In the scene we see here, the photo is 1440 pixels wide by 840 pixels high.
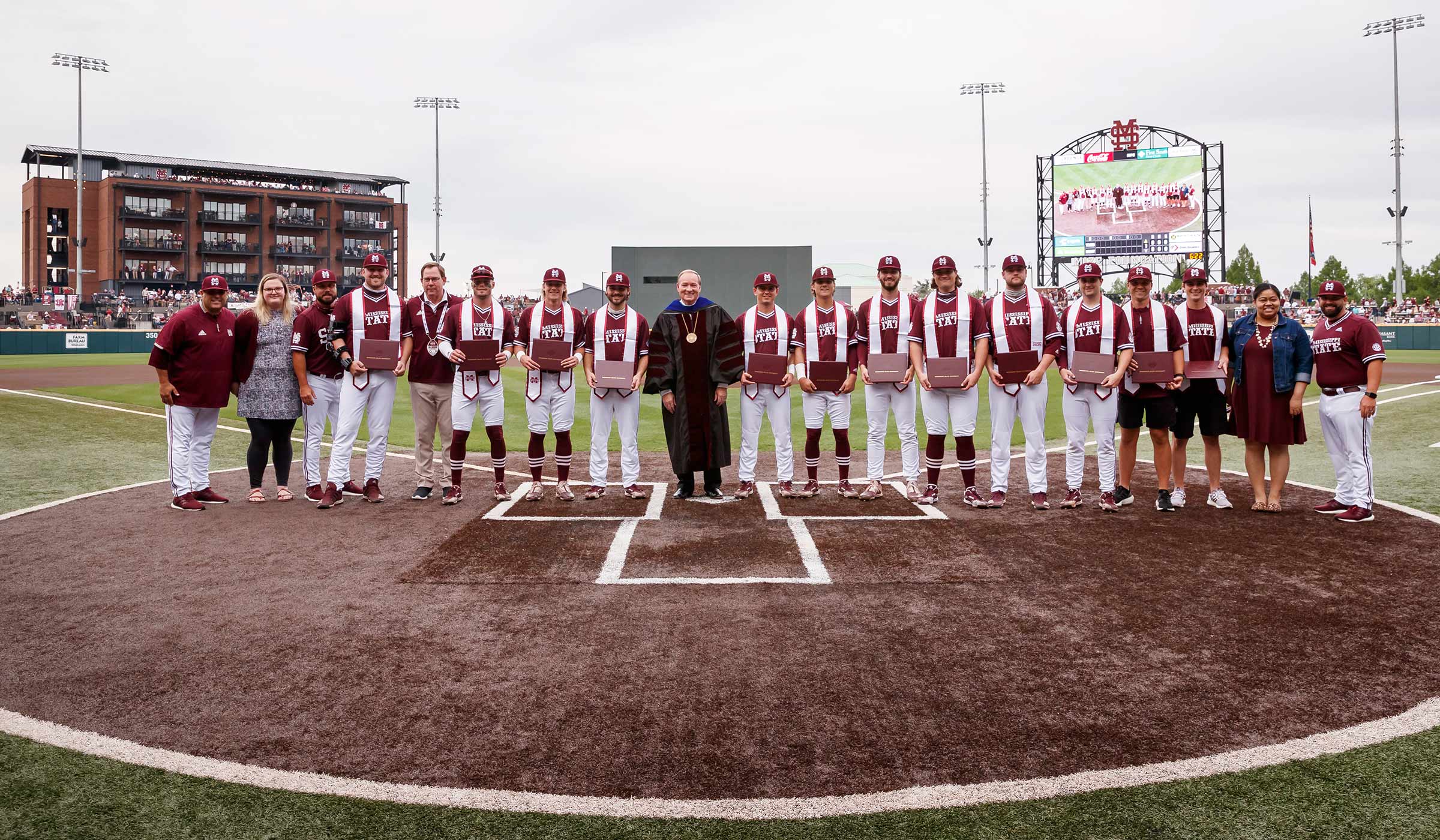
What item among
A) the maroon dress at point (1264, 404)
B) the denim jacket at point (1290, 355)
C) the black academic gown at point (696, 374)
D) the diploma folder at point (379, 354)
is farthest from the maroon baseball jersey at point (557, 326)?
the denim jacket at point (1290, 355)

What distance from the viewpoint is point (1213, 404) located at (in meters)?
8.78

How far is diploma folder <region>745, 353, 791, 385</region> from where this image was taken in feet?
30.7

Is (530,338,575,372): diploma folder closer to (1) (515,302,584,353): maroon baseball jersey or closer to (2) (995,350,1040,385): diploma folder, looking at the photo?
(1) (515,302,584,353): maroon baseball jersey

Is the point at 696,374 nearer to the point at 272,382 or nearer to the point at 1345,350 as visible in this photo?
the point at 272,382

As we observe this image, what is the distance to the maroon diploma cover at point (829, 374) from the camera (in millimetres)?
9367

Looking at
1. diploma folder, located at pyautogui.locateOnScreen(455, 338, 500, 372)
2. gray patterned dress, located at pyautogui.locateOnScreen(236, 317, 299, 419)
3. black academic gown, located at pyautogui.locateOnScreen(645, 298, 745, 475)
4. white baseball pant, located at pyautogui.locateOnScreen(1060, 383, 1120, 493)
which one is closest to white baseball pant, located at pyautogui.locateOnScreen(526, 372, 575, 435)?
diploma folder, located at pyautogui.locateOnScreen(455, 338, 500, 372)

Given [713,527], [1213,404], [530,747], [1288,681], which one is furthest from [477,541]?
[1213,404]

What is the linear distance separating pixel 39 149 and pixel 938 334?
263 ft

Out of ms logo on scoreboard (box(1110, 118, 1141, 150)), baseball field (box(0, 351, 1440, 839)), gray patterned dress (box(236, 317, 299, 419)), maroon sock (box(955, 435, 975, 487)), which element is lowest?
baseball field (box(0, 351, 1440, 839))

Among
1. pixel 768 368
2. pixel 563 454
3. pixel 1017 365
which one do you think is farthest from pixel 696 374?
pixel 1017 365

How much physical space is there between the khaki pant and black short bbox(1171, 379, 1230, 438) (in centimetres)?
733

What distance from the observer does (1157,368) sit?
8586 mm

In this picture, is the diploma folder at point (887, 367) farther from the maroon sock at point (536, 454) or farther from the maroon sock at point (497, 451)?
the maroon sock at point (497, 451)

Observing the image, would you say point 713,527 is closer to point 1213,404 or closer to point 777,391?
point 777,391
